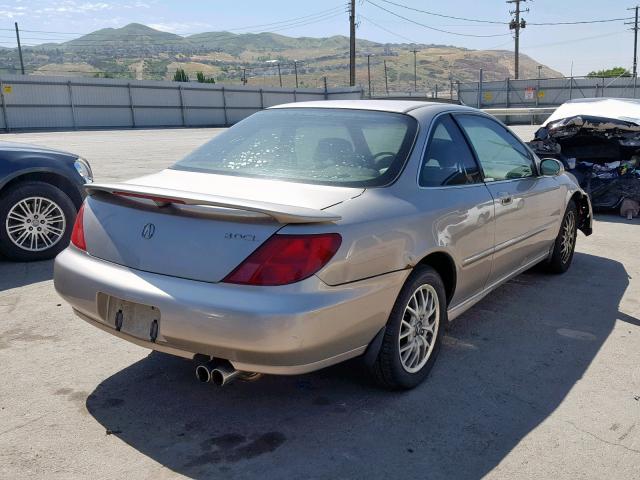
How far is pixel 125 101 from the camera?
36812 millimetres

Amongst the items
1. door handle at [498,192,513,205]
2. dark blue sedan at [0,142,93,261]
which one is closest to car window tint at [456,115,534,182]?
door handle at [498,192,513,205]

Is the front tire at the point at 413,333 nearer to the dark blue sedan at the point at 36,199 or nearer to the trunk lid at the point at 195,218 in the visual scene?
the trunk lid at the point at 195,218

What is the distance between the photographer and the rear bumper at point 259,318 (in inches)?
106

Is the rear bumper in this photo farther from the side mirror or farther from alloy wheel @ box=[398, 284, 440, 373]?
the side mirror

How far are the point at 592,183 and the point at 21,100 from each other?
30.6m

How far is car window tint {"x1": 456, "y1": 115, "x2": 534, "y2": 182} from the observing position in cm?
429

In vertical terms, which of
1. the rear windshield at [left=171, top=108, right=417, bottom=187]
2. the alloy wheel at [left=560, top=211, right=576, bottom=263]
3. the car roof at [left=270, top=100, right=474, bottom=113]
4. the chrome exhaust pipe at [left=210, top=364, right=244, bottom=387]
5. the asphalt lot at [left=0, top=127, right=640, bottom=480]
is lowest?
the asphalt lot at [left=0, top=127, right=640, bottom=480]

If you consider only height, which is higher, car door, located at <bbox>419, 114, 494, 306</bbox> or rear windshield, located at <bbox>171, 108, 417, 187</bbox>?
rear windshield, located at <bbox>171, 108, 417, 187</bbox>

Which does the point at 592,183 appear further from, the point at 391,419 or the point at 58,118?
the point at 58,118

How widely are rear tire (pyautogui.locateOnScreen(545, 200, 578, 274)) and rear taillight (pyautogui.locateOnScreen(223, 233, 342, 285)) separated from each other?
344 centimetres

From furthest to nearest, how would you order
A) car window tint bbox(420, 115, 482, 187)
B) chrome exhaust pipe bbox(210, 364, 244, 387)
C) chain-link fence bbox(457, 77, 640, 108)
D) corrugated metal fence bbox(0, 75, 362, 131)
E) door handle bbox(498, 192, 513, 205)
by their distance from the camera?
1. chain-link fence bbox(457, 77, 640, 108)
2. corrugated metal fence bbox(0, 75, 362, 131)
3. door handle bbox(498, 192, 513, 205)
4. car window tint bbox(420, 115, 482, 187)
5. chrome exhaust pipe bbox(210, 364, 244, 387)

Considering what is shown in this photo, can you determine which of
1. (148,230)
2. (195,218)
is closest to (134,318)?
(148,230)

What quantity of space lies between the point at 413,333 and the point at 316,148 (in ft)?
3.90

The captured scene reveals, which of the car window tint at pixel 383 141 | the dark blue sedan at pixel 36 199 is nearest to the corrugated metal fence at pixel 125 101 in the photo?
the dark blue sedan at pixel 36 199
